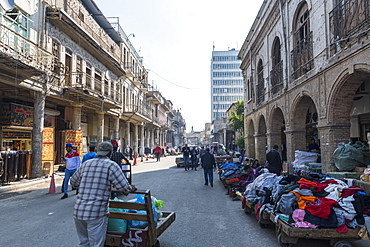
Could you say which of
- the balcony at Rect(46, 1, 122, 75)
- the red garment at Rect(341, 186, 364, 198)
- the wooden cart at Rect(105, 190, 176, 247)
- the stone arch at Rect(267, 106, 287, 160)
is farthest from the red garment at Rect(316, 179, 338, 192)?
the balcony at Rect(46, 1, 122, 75)

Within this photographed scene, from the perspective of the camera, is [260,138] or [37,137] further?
[260,138]

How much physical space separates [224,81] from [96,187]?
9437 centimetres

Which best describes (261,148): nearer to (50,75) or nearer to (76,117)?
(76,117)

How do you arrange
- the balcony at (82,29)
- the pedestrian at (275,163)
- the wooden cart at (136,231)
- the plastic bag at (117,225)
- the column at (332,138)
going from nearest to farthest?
the wooden cart at (136,231)
the plastic bag at (117,225)
the column at (332,138)
the pedestrian at (275,163)
the balcony at (82,29)

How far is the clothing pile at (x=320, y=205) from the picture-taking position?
422 centimetres

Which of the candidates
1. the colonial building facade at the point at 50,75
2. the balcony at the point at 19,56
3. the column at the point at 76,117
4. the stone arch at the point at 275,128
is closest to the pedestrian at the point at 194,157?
the stone arch at the point at 275,128

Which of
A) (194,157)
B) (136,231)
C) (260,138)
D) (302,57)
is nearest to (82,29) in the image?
(194,157)

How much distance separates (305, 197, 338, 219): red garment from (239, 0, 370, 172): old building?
435 centimetres

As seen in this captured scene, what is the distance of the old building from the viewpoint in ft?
25.6

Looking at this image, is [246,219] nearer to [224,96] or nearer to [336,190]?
[336,190]

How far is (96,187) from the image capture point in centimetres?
335

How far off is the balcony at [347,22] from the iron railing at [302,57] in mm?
1746

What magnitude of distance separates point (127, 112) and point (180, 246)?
23.9 meters

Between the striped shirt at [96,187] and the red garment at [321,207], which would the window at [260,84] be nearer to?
the red garment at [321,207]
